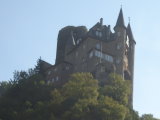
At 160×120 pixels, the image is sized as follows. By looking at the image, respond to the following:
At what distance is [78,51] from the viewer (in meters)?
112

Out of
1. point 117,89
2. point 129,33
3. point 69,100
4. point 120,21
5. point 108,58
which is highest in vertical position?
point 120,21

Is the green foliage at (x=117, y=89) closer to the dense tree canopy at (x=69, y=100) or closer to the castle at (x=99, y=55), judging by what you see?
the dense tree canopy at (x=69, y=100)

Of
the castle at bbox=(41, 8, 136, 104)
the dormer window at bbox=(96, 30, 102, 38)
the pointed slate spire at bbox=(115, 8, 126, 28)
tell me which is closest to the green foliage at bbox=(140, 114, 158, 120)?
the castle at bbox=(41, 8, 136, 104)

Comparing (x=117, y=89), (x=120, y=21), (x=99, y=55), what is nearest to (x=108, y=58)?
(x=99, y=55)

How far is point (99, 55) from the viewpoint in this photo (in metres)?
106

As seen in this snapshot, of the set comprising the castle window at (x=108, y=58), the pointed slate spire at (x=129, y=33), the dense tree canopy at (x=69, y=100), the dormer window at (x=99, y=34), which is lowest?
the dense tree canopy at (x=69, y=100)

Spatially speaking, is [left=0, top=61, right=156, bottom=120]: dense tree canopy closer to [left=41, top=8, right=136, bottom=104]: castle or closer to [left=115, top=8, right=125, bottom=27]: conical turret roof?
[left=41, top=8, right=136, bottom=104]: castle

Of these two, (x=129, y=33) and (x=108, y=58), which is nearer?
(x=108, y=58)

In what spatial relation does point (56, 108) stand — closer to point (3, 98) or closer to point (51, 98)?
point (51, 98)

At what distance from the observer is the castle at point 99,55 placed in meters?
105

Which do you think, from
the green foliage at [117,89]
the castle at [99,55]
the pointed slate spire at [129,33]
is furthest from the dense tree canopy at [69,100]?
the pointed slate spire at [129,33]

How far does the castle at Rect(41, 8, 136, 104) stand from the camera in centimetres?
10531

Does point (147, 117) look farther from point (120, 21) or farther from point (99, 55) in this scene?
point (120, 21)

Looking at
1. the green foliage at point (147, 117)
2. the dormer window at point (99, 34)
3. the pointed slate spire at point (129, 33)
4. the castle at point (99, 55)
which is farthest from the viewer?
the pointed slate spire at point (129, 33)
